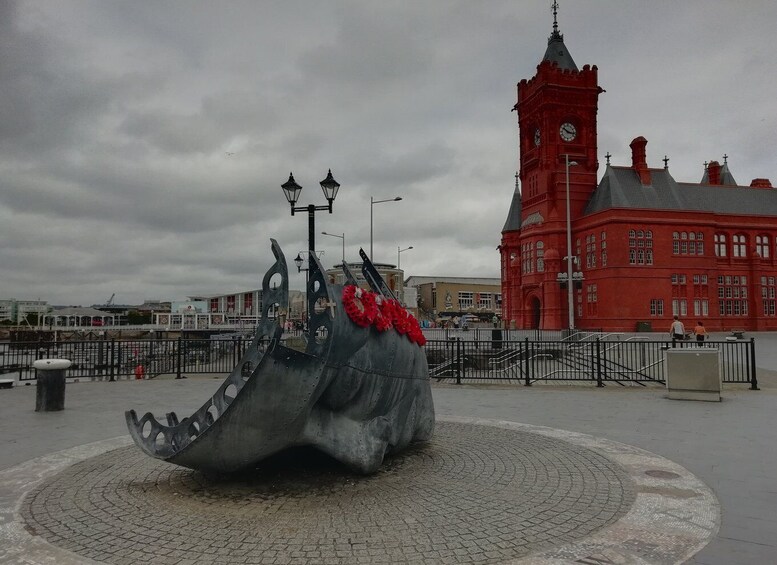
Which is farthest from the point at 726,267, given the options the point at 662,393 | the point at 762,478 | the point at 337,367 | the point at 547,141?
the point at 337,367

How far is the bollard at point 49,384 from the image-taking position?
1080cm

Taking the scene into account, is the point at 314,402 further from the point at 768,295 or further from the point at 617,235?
the point at 768,295

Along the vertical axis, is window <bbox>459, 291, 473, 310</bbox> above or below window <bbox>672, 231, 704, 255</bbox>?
below

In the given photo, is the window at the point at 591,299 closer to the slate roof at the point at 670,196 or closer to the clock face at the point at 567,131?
the slate roof at the point at 670,196

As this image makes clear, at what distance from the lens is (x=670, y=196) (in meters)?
45.8

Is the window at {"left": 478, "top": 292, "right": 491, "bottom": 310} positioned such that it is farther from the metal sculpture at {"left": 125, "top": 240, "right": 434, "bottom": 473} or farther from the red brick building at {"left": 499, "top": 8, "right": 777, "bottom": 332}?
the metal sculpture at {"left": 125, "top": 240, "right": 434, "bottom": 473}

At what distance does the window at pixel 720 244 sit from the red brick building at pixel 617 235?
94mm

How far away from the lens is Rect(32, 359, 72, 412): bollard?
10.8 m

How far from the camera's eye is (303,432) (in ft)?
17.6

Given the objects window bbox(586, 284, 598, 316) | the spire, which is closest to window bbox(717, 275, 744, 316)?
window bbox(586, 284, 598, 316)

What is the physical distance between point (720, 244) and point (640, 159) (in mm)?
11085

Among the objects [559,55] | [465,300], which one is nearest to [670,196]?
[559,55]

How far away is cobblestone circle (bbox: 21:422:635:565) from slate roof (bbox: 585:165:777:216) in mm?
42085

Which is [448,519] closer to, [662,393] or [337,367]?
[337,367]
